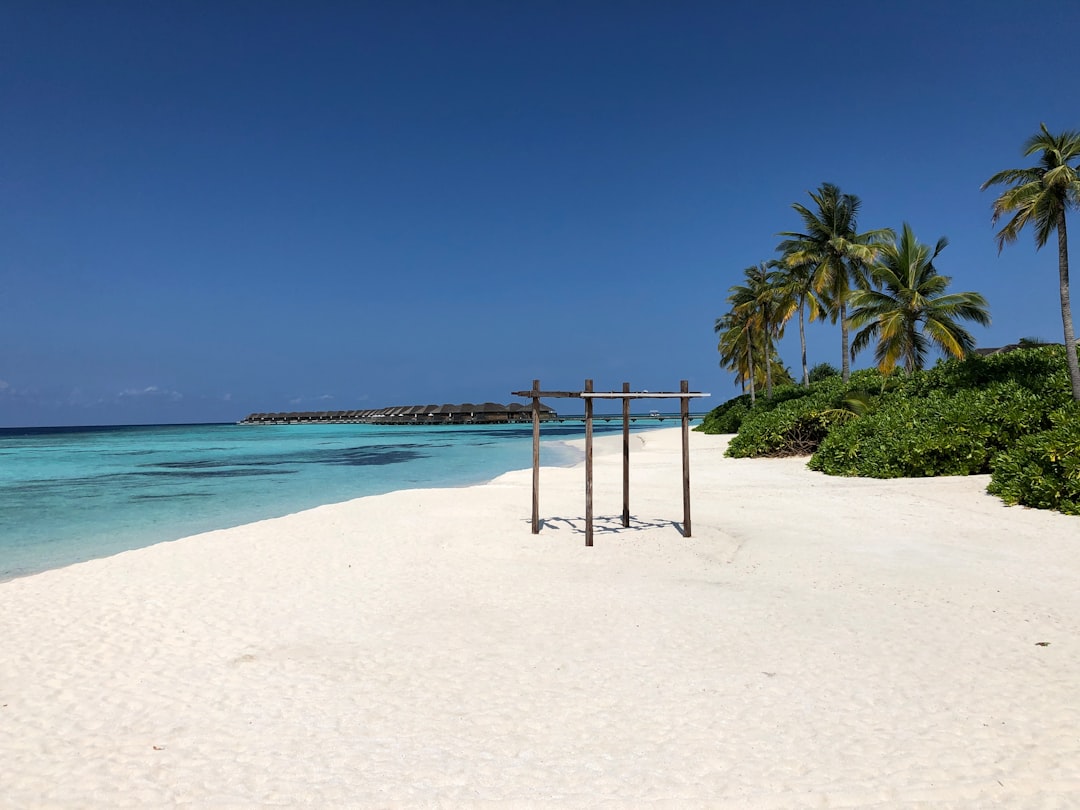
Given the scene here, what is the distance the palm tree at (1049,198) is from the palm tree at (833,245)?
1235cm

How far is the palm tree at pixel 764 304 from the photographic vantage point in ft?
116

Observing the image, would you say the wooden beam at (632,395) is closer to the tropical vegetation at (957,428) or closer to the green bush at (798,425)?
the tropical vegetation at (957,428)

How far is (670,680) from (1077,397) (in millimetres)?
16089

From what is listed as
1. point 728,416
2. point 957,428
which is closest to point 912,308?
point 957,428

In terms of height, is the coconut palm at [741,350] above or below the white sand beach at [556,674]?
above

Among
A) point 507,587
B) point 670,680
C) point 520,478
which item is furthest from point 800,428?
point 670,680

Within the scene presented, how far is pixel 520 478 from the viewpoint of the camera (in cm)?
2014

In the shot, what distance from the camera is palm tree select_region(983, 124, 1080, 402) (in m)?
15.6

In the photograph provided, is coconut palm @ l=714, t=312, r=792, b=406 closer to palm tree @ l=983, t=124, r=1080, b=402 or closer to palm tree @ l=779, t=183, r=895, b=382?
palm tree @ l=779, t=183, r=895, b=382

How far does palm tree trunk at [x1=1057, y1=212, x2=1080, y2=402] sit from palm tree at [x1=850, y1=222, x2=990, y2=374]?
20.1 feet

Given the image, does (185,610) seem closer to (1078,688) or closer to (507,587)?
(507,587)

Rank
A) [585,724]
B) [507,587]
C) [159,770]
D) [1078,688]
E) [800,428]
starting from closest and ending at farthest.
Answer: [159,770] < [585,724] < [1078,688] < [507,587] < [800,428]

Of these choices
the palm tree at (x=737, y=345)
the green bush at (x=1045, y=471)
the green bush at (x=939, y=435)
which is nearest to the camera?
the green bush at (x=1045, y=471)

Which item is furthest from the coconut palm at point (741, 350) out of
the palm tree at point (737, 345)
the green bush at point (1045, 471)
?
the green bush at point (1045, 471)
